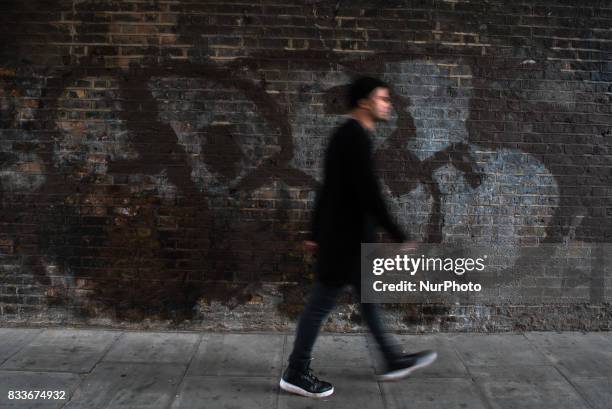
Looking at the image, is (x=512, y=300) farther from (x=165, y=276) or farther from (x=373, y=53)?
(x=165, y=276)

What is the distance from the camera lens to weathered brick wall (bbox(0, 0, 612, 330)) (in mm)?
4680

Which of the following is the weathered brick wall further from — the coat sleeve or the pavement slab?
the coat sleeve

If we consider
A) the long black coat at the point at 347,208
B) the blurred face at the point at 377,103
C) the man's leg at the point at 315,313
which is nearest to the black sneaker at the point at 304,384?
the man's leg at the point at 315,313

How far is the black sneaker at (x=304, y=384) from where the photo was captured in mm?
3688

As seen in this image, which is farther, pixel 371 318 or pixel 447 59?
pixel 447 59

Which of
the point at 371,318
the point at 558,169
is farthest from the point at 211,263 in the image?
the point at 558,169

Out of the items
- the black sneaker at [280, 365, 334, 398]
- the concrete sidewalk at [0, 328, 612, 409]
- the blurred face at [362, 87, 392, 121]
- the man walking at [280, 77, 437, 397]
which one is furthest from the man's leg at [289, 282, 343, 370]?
the blurred face at [362, 87, 392, 121]

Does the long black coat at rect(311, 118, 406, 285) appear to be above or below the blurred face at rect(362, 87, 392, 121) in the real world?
below

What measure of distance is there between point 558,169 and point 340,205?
90.3 inches

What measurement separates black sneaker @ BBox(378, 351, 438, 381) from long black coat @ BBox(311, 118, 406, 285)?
1.93ft

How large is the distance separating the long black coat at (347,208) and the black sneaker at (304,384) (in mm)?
618

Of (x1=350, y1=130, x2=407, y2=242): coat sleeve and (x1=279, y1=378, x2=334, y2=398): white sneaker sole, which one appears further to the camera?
(x1=279, y1=378, x2=334, y2=398): white sneaker sole

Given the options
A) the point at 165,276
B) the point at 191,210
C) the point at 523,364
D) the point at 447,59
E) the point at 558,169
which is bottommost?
the point at 523,364

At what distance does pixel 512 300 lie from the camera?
193 inches
